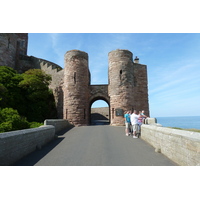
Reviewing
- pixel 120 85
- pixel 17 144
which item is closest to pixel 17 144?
pixel 17 144

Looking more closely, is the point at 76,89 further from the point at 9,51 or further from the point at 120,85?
the point at 9,51

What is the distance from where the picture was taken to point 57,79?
80.2 ft

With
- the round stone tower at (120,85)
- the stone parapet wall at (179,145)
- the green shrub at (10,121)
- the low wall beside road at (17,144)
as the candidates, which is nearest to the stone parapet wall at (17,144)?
the low wall beside road at (17,144)

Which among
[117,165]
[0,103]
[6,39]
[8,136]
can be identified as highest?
[6,39]

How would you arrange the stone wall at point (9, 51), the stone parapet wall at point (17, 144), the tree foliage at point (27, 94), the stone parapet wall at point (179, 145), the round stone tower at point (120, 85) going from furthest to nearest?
the stone wall at point (9, 51)
the tree foliage at point (27, 94)
the round stone tower at point (120, 85)
the stone parapet wall at point (17, 144)
the stone parapet wall at point (179, 145)

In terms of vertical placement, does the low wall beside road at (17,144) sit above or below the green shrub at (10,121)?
below

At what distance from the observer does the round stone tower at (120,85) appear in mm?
18062

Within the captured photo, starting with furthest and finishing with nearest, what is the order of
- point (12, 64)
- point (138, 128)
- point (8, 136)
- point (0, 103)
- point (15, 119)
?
point (12, 64) → point (0, 103) → point (15, 119) → point (138, 128) → point (8, 136)

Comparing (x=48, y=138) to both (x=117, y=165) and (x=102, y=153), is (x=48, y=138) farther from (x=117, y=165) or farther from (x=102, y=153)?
(x=117, y=165)

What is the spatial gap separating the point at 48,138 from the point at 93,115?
30.5 m

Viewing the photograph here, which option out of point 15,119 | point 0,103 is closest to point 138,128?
point 15,119

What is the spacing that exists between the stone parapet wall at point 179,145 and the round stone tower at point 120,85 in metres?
11.4

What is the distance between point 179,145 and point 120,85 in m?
14.3

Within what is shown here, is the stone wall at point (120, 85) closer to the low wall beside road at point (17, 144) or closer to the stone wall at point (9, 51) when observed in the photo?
the low wall beside road at point (17, 144)
